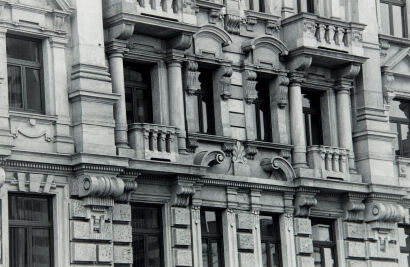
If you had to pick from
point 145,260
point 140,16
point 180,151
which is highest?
point 140,16

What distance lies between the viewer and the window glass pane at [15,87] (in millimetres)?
35406

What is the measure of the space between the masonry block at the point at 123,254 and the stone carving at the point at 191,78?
5.37 metres

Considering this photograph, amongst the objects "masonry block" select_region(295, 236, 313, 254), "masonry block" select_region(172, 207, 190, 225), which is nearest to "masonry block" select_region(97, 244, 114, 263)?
"masonry block" select_region(172, 207, 190, 225)

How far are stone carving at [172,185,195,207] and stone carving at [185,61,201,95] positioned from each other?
120 inches

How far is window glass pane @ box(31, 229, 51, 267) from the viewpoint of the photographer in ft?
114

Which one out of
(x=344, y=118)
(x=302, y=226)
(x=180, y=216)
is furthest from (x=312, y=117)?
(x=180, y=216)

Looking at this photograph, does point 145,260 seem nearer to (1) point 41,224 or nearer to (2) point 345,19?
(1) point 41,224

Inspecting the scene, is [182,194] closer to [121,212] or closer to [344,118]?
[121,212]

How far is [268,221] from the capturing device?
133ft

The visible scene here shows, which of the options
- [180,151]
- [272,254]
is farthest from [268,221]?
[180,151]

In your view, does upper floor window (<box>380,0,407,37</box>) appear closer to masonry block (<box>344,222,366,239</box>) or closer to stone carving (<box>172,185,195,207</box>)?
masonry block (<box>344,222,366,239</box>)

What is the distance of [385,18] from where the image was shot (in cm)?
4569

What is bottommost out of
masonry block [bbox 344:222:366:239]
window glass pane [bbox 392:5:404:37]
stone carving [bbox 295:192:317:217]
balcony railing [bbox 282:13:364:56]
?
masonry block [bbox 344:222:366:239]

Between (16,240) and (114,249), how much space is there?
2872 mm
